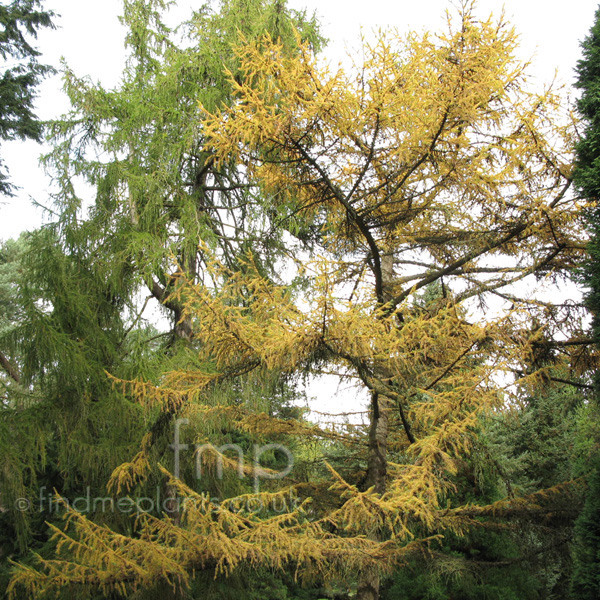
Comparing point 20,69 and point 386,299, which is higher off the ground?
point 20,69

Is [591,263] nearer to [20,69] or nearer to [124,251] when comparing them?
[124,251]

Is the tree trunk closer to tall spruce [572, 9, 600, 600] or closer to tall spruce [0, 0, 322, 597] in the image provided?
tall spruce [0, 0, 322, 597]

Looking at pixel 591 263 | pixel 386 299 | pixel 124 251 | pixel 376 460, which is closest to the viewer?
pixel 591 263

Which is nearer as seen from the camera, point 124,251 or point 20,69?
point 124,251

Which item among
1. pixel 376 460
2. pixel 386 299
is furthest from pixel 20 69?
pixel 376 460

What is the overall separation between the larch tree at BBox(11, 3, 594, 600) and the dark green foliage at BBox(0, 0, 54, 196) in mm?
7715

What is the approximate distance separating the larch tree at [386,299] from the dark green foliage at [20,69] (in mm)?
7715

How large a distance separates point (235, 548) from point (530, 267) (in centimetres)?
362

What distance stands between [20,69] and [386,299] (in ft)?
31.6

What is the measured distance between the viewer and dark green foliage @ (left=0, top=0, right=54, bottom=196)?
10547 mm

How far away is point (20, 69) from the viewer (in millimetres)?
11000

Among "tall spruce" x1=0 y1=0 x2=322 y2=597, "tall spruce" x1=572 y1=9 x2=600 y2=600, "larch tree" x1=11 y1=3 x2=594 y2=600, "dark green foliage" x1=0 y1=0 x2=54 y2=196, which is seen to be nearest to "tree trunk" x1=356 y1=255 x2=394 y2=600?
"larch tree" x1=11 y1=3 x2=594 y2=600

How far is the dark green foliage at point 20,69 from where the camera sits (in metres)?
10.5

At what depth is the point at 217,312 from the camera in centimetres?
430
